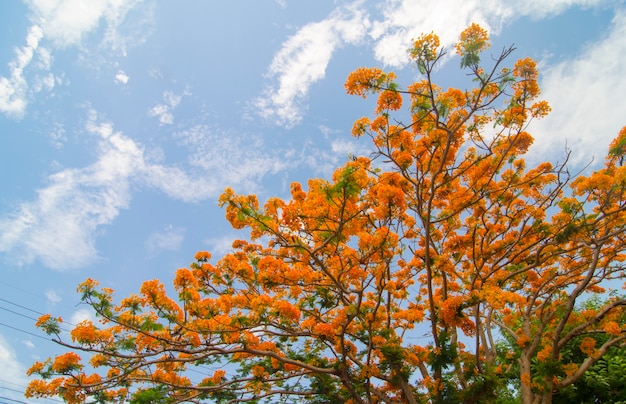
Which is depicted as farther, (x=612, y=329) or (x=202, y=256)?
(x=202, y=256)

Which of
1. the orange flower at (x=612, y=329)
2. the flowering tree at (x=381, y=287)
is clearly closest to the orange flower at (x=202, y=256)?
the flowering tree at (x=381, y=287)

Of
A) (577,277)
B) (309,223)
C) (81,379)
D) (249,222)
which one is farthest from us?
(577,277)

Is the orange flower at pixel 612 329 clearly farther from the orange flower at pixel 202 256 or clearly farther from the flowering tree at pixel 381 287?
the orange flower at pixel 202 256

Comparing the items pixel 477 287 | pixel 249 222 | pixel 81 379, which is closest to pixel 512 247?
pixel 477 287

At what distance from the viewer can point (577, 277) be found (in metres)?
7.43

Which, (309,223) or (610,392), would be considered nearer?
(309,223)

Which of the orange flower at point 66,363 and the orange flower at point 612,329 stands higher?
the orange flower at point 66,363

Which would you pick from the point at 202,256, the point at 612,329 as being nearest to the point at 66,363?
the point at 202,256

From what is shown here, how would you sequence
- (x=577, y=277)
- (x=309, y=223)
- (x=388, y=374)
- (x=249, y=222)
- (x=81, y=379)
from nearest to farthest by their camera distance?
(x=249, y=222) → (x=309, y=223) → (x=81, y=379) → (x=388, y=374) → (x=577, y=277)

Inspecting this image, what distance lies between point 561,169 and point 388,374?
431 cm

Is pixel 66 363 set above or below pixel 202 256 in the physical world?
below

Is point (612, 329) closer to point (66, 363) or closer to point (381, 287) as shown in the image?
point (381, 287)

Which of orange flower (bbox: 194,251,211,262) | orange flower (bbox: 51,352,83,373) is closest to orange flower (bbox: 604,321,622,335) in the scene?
orange flower (bbox: 194,251,211,262)

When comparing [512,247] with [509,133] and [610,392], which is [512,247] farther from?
[610,392]
